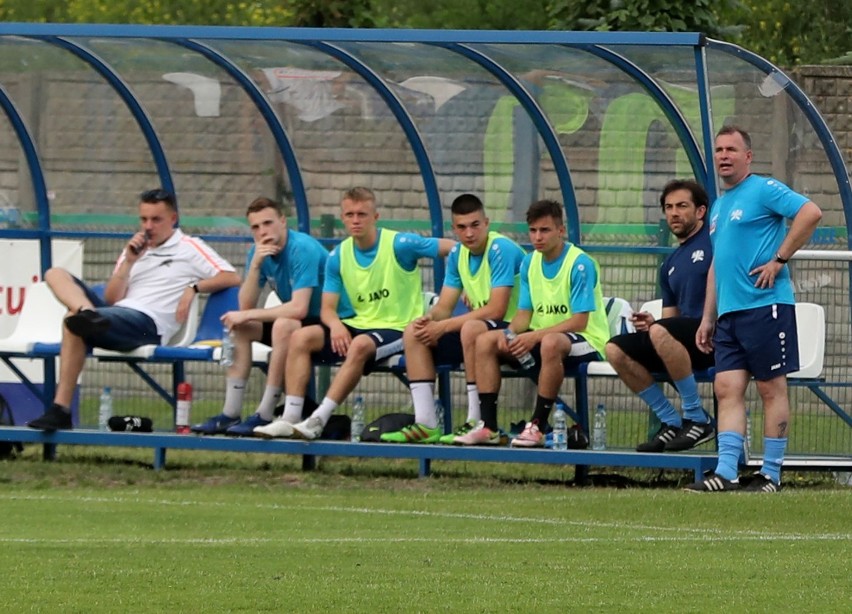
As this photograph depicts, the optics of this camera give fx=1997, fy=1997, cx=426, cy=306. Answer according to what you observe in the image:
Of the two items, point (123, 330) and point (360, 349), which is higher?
point (123, 330)

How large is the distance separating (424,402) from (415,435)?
0.23m

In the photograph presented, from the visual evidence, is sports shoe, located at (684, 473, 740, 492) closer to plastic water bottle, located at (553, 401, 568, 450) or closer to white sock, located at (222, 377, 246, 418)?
plastic water bottle, located at (553, 401, 568, 450)

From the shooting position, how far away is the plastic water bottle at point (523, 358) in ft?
40.3

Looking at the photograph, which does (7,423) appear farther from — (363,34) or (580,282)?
(580,282)

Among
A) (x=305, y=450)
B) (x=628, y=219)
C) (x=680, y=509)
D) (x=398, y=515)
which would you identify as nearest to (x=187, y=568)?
(x=398, y=515)

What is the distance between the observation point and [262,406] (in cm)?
1295

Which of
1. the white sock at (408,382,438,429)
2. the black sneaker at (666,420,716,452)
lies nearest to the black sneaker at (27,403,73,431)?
the white sock at (408,382,438,429)

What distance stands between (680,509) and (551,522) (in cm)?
71

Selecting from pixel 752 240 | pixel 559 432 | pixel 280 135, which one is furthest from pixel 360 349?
pixel 752 240

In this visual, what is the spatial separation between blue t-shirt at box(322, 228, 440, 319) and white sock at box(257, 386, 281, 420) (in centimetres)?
67

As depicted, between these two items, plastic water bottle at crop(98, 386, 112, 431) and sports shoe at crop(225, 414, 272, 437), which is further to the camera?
plastic water bottle at crop(98, 386, 112, 431)

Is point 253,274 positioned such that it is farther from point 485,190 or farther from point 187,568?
point 187,568

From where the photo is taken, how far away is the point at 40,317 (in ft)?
45.8

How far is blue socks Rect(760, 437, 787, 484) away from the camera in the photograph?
11.0m
